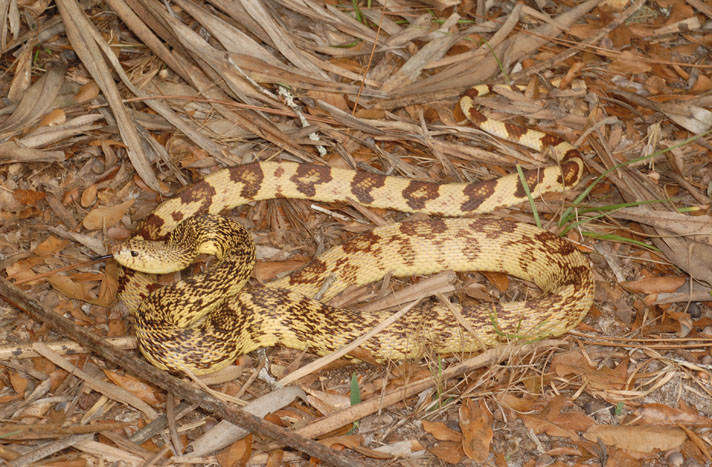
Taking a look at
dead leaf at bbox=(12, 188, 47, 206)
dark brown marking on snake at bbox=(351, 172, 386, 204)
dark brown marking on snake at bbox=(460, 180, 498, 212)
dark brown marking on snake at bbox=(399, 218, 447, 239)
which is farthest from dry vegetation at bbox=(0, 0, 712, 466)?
dark brown marking on snake at bbox=(399, 218, 447, 239)

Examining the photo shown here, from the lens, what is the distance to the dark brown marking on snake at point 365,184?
5.43 meters

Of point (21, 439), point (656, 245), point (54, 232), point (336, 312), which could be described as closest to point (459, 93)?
point (656, 245)

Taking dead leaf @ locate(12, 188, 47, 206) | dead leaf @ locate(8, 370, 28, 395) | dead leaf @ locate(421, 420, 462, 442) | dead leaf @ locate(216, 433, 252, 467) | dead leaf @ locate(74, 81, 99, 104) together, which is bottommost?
dead leaf @ locate(421, 420, 462, 442)

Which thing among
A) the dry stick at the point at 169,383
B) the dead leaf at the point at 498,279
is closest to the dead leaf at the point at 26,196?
the dry stick at the point at 169,383

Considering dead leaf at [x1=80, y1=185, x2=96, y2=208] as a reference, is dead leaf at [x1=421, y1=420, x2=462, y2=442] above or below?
below

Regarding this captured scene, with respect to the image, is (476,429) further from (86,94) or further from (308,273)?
(86,94)

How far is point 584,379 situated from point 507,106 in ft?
9.25

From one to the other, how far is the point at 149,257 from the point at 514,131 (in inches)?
134

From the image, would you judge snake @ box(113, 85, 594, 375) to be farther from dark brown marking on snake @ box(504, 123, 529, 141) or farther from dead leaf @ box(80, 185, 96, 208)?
dead leaf @ box(80, 185, 96, 208)

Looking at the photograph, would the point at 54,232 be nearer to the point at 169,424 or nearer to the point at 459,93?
the point at 169,424

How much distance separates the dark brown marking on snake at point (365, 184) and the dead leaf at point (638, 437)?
8.58 ft

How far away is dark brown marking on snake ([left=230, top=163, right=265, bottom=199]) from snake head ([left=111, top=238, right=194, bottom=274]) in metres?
0.90

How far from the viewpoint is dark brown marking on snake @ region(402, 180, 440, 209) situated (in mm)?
5387

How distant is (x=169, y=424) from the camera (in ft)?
12.5
